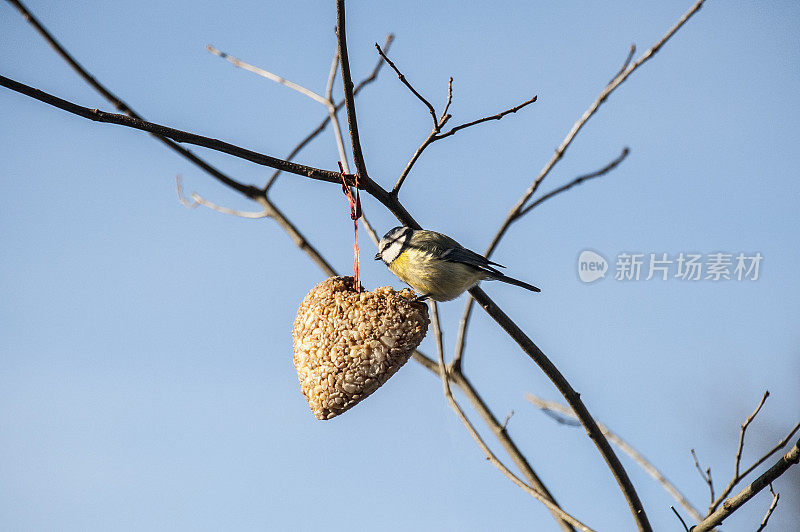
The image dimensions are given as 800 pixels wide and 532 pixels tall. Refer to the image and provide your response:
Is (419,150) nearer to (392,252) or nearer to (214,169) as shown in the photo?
(392,252)

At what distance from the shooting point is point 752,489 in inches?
88.4

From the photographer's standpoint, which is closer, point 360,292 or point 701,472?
point 360,292

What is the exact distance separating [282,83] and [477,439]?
1990 millimetres

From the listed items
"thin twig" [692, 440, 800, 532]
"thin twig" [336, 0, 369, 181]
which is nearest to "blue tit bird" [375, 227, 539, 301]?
"thin twig" [336, 0, 369, 181]

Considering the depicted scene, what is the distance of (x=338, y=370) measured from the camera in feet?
7.91

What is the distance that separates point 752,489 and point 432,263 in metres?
1.22

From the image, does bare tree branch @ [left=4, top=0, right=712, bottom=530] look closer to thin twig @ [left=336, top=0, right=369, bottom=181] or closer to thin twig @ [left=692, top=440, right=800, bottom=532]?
thin twig @ [left=336, top=0, right=369, bottom=181]

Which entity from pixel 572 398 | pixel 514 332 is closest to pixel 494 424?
pixel 572 398

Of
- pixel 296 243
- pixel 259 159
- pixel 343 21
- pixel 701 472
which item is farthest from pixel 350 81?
pixel 701 472

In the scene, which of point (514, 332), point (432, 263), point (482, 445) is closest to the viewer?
point (514, 332)

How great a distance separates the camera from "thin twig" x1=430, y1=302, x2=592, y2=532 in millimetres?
2625

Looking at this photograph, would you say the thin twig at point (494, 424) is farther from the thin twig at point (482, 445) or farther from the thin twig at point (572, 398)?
the thin twig at point (572, 398)

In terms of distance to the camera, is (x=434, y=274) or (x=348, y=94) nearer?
(x=348, y=94)

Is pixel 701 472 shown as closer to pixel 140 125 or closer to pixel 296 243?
pixel 296 243
